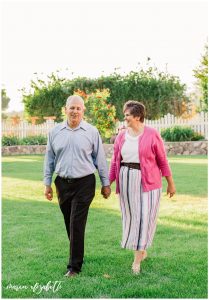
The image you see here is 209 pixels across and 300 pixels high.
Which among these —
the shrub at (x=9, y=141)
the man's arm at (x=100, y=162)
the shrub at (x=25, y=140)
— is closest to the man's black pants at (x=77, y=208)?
the man's arm at (x=100, y=162)

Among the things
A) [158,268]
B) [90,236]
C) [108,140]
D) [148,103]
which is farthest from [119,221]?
[148,103]

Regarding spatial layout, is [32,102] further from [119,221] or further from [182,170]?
[119,221]

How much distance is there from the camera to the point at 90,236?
24.7ft

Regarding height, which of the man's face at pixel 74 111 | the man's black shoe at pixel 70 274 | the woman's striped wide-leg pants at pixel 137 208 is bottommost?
the man's black shoe at pixel 70 274

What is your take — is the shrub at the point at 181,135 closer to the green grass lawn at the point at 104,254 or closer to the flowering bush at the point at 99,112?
the flowering bush at the point at 99,112

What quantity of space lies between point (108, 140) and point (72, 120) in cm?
2063

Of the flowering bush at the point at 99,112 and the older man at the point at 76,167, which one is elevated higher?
the flowering bush at the point at 99,112

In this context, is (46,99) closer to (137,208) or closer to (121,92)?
(121,92)

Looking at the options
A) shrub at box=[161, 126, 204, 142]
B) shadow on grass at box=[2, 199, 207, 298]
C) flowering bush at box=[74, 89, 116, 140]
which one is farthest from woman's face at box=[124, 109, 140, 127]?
shrub at box=[161, 126, 204, 142]

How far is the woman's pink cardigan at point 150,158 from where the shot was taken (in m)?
5.78

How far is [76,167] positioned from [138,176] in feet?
2.03

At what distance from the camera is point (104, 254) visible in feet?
21.2

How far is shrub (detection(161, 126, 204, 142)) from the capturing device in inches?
993

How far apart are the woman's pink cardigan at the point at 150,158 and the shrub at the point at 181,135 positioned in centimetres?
1940
